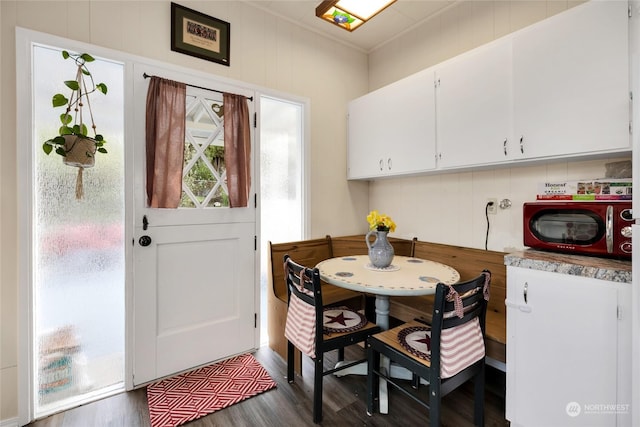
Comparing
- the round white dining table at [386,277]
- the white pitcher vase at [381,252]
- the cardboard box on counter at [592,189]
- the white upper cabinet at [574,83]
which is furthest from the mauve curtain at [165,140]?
the cardboard box on counter at [592,189]

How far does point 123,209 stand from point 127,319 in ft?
2.46

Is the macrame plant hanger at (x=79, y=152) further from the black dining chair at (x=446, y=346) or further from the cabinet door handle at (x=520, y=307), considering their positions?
the cabinet door handle at (x=520, y=307)

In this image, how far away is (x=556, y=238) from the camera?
1591 millimetres

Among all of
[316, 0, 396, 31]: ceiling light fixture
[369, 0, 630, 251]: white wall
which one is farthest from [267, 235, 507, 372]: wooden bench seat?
[316, 0, 396, 31]: ceiling light fixture

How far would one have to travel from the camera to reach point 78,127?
1681 millimetres

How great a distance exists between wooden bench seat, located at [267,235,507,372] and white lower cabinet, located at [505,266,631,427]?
291 millimetres

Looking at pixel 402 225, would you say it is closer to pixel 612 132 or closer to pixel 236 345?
pixel 612 132

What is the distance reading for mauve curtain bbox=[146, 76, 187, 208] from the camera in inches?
78.8

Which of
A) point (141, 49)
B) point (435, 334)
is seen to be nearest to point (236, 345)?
point (435, 334)

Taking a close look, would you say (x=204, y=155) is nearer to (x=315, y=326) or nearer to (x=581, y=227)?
(x=315, y=326)

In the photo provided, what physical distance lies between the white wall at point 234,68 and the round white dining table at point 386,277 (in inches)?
36.9

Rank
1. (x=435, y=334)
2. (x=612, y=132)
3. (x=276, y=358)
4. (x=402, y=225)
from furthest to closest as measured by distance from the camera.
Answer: (x=402, y=225) → (x=276, y=358) → (x=612, y=132) → (x=435, y=334)

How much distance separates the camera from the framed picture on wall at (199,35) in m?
2.12

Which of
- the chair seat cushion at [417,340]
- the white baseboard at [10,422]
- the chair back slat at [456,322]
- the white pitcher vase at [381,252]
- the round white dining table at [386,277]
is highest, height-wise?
the white pitcher vase at [381,252]
